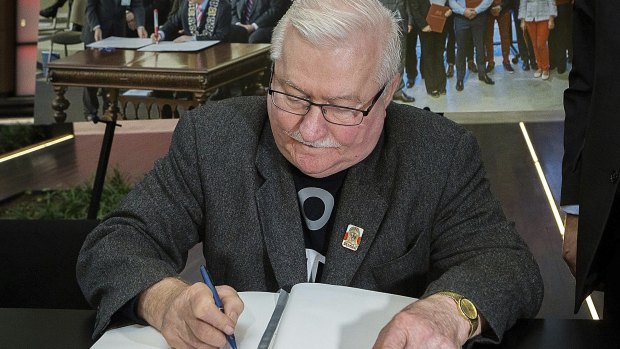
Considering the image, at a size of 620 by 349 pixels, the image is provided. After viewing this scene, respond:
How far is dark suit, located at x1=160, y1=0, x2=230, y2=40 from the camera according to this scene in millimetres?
4309

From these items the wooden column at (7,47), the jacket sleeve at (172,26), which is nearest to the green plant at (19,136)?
the wooden column at (7,47)

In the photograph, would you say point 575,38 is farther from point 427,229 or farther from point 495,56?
point 495,56

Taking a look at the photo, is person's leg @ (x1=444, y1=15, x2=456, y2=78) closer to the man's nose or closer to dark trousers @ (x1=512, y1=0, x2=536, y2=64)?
dark trousers @ (x1=512, y1=0, x2=536, y2=64)

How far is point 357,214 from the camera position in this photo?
6.98 feet

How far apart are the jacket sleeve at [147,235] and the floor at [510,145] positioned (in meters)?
2.13

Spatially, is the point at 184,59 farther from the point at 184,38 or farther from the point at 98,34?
the point at 98,34

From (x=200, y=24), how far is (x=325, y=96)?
2570mm

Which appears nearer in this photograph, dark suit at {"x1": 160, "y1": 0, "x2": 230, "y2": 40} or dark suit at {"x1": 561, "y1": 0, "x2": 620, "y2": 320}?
dark suit at {"x1": 561, "y1": 0, "x2": 620, "y2": 320}

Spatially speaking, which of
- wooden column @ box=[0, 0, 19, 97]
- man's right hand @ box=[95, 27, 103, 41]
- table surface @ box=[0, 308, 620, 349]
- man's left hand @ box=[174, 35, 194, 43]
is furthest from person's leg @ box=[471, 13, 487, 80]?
wooden column @ box=[0, 0, 19, 97]

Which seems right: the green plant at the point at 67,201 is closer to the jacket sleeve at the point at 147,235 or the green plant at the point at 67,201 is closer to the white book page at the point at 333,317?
the jacket sleeve at the point at 147,235

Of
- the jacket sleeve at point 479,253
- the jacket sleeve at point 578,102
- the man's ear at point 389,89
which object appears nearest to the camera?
the jacket sleeve at point 479,253

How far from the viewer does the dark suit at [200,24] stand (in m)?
4.31

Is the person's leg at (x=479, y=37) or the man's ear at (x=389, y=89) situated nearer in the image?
the man's ear at (x=389, y=89)

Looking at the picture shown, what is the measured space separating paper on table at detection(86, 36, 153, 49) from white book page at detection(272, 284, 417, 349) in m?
2.85
